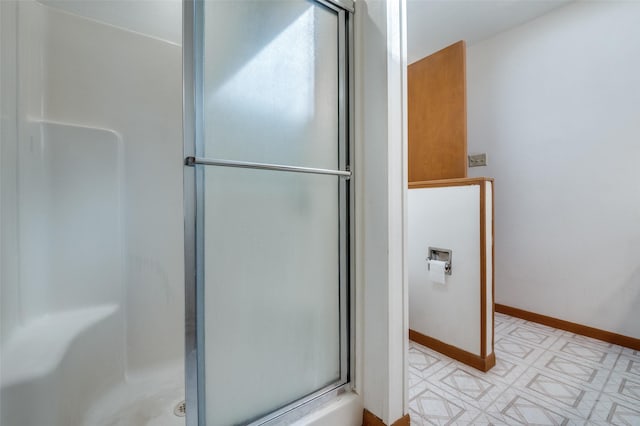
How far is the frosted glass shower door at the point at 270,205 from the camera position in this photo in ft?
2.70

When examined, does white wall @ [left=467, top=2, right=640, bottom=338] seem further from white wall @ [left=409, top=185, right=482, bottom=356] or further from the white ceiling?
white wall @ [left=409, top=185, right=482, bottom=356]

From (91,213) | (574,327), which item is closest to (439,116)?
(574,327)

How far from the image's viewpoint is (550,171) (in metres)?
2.09

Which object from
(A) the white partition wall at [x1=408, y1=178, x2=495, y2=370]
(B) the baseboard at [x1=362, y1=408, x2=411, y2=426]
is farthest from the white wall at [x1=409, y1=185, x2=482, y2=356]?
(B) the baseboard at [x1=362, y1=408, x2=411, y2=426]

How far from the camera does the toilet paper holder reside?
1631 mm

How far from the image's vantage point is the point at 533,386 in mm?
1348

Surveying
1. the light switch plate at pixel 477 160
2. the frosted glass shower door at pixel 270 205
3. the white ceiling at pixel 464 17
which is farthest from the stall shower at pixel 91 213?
the light switch plate at pixel 477 160

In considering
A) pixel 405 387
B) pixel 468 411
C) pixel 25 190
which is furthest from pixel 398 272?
pixel 25 190

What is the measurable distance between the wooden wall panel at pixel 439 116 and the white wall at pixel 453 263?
274 millimetres

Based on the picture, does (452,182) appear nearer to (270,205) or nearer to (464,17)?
(270,205)

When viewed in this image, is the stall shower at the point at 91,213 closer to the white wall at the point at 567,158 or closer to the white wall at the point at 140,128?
the white wall at the point at 140,128

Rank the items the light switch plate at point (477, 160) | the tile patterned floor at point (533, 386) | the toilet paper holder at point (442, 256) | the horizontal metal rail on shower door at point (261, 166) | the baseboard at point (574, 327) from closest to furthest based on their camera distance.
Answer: the horizontal metal rail on shower door at point (261, 166) < the tile patterned floor at point (533, 386) < the toilet paper holder at point (442, 256) < the baseboard at point (574, 327) < the light switch plate at point (477, 160)

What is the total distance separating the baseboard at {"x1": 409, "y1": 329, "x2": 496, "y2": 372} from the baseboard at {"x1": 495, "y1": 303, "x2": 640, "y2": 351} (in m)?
0.91

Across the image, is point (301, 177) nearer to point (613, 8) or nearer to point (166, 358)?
point (166, 358)
